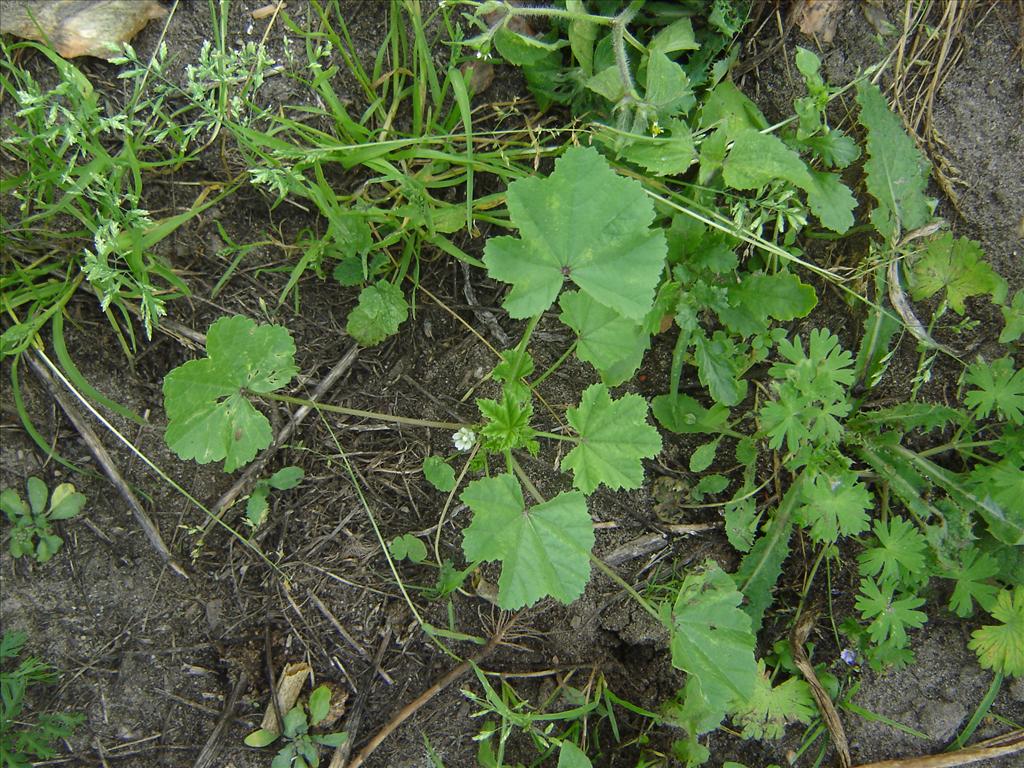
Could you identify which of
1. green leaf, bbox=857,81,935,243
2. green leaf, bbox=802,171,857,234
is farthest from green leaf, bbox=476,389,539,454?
green leaf, bbox=857,81,935,243

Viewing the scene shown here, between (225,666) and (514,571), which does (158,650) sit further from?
(514,571)

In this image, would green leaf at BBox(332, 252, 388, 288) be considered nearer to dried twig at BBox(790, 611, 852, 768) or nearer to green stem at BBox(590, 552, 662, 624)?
green stem at BBox(590, 552, 662, 624)

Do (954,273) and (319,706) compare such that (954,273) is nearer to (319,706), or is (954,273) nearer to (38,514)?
(319,706)

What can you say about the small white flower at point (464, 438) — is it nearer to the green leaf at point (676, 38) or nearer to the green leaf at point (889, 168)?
the green leaf at point (676, 38)

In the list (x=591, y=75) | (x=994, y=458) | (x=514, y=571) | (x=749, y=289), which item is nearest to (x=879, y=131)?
(x=749, y=289)

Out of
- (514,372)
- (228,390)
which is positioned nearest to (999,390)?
(514,372)

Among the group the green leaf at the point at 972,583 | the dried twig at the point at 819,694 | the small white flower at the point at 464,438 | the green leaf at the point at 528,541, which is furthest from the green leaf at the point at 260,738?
the green leaf at the point at 972,583
